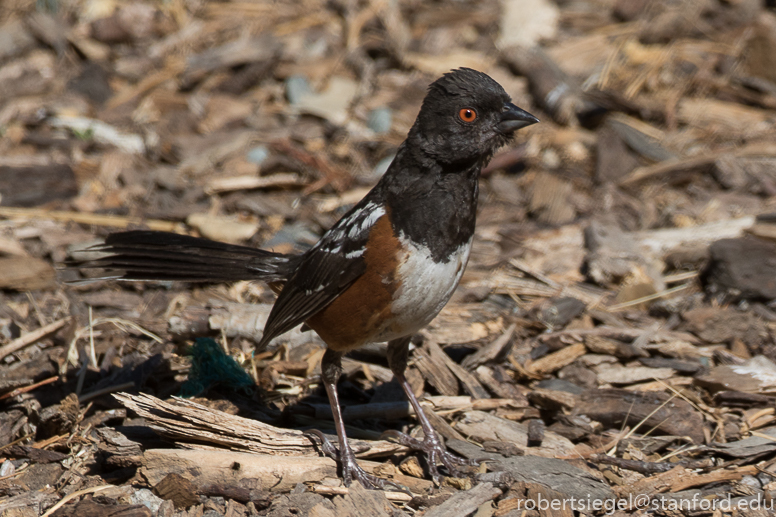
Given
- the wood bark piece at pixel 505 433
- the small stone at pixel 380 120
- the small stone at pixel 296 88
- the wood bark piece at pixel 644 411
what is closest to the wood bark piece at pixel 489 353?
the wood bark piece at pixel 505 433

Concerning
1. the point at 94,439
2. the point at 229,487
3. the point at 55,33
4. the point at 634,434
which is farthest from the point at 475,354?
the point at 55,33

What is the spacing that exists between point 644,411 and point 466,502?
1.07 metres

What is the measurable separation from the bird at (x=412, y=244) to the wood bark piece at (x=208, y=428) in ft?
0.61

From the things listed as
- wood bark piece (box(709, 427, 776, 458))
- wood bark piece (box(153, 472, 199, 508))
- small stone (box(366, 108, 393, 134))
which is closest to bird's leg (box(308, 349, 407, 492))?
wood bark piece (box(153, 472, 199, 508))

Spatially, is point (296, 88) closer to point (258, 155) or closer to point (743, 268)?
point (258, 155)

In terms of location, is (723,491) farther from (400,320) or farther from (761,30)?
(761,30)

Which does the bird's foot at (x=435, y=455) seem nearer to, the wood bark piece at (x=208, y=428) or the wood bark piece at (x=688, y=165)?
the wood bark piece at (x=208, y=428)

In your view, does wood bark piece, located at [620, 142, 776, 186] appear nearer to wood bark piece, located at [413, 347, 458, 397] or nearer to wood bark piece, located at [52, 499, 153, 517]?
wood bark piece, located at [413, 347, 458, 397]

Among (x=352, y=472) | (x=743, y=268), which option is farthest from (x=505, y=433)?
(x=743, y=268)

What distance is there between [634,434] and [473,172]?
145cm

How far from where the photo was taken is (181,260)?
358 centimetres

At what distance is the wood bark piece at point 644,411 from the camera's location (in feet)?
10.9

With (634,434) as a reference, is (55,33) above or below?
above

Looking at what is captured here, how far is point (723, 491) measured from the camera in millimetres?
2949
